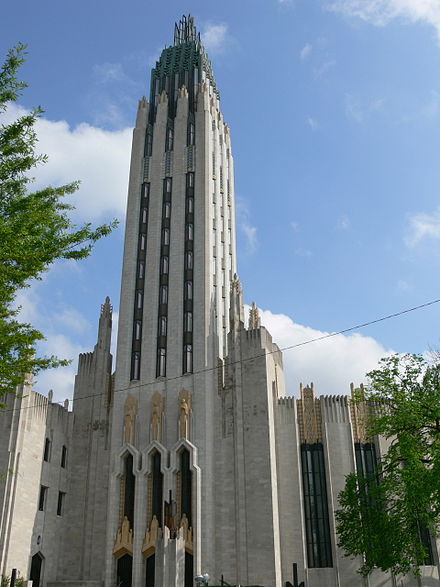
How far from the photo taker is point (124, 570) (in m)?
39.8

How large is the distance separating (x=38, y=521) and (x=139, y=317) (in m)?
16.2

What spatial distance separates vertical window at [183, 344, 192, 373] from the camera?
4462cm

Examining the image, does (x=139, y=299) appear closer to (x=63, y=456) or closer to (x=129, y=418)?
(x=129, y=418)

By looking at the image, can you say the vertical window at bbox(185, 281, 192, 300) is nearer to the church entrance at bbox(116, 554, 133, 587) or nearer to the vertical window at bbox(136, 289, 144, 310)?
the vertical window at bbox(136, 289, 144, 310)

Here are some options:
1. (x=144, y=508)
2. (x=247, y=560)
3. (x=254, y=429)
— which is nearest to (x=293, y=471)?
(x=254, y=429)

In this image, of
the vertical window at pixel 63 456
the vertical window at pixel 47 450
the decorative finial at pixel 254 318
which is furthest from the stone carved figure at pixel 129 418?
the decorative finial at pixel 254 318

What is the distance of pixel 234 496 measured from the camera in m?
40.0

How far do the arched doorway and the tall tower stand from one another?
14.6 feet

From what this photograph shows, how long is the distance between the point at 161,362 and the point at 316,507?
49.1 feet

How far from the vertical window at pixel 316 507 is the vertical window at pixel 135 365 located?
1322 cm

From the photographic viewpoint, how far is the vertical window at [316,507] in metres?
39.7

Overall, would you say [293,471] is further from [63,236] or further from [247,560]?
[63,236]

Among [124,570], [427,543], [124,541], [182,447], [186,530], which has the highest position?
[182,447]

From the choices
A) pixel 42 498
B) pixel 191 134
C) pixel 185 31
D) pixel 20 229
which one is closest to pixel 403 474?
pixel 20 229
